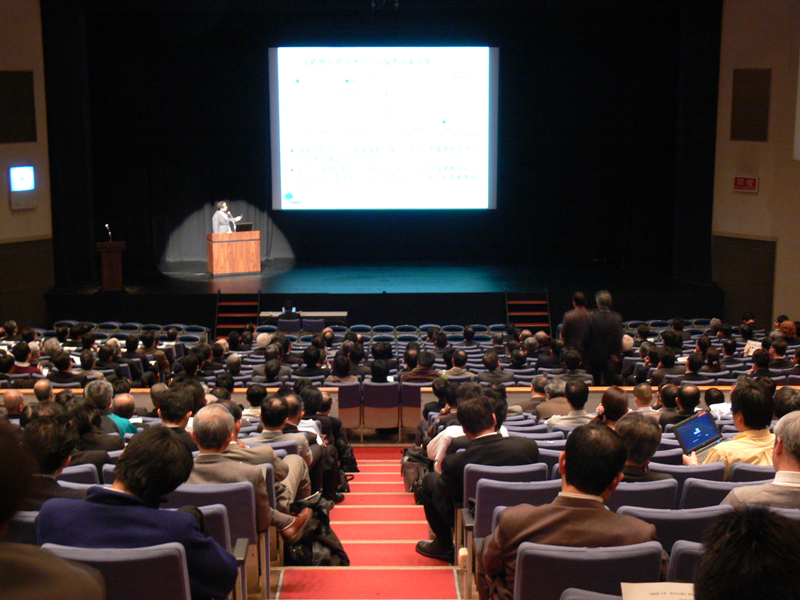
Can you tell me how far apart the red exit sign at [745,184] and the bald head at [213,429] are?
538 inches

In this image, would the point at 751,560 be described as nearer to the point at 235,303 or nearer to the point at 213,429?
the point at 213,429

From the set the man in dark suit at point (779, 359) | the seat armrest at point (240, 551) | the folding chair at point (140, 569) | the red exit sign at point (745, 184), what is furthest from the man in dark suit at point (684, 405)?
the red exit sign at point (745, 184)

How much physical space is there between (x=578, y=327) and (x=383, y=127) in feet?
28.5

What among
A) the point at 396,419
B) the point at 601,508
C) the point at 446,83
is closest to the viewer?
the point at 601,508

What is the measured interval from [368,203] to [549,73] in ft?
16.2

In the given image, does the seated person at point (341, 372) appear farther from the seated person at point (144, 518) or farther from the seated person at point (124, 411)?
the seated person at point (144, 518)

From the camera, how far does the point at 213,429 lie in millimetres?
3574

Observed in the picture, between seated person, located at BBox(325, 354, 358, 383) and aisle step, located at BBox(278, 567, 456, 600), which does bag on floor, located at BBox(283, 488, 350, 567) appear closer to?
aisle step, located at BBox(278, 567, 456, 600)

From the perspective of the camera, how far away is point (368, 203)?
16.3m

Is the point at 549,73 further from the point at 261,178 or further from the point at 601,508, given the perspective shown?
the point at 601,508

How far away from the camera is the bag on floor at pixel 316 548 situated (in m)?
4.40

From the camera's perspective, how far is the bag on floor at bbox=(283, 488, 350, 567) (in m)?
4.40

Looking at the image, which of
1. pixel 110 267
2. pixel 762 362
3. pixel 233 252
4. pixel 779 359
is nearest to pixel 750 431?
pixel 762 362

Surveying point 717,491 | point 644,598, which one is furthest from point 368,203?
point 644,598
